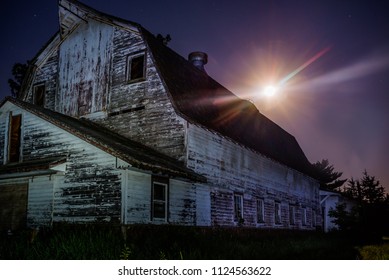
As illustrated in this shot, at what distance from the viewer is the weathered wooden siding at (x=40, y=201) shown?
392 inches

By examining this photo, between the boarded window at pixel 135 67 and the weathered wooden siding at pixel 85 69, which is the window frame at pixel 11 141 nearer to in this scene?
the weathered wooden siding at pixel 85 69

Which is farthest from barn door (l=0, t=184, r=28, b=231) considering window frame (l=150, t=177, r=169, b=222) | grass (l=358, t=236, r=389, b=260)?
grass (l=358, t=236, r=389, b=260)

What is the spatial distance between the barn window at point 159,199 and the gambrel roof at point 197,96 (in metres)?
2.19

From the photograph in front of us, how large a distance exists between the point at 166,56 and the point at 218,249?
7844 mm

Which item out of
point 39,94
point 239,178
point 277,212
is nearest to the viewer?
point 239,178

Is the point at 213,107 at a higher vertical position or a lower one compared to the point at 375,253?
higher

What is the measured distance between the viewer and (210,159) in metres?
12.5

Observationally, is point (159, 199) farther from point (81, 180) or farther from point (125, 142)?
point (125, 142)

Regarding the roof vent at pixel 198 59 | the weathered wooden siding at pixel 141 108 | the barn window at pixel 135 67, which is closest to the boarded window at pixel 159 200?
the weathered wooden siding at pixel 141 108

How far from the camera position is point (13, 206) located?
1043cm

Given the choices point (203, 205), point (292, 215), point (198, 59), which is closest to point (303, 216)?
A: point (292, 215)

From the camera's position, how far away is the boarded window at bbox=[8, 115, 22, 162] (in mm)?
11062

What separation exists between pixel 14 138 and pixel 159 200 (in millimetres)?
4569
